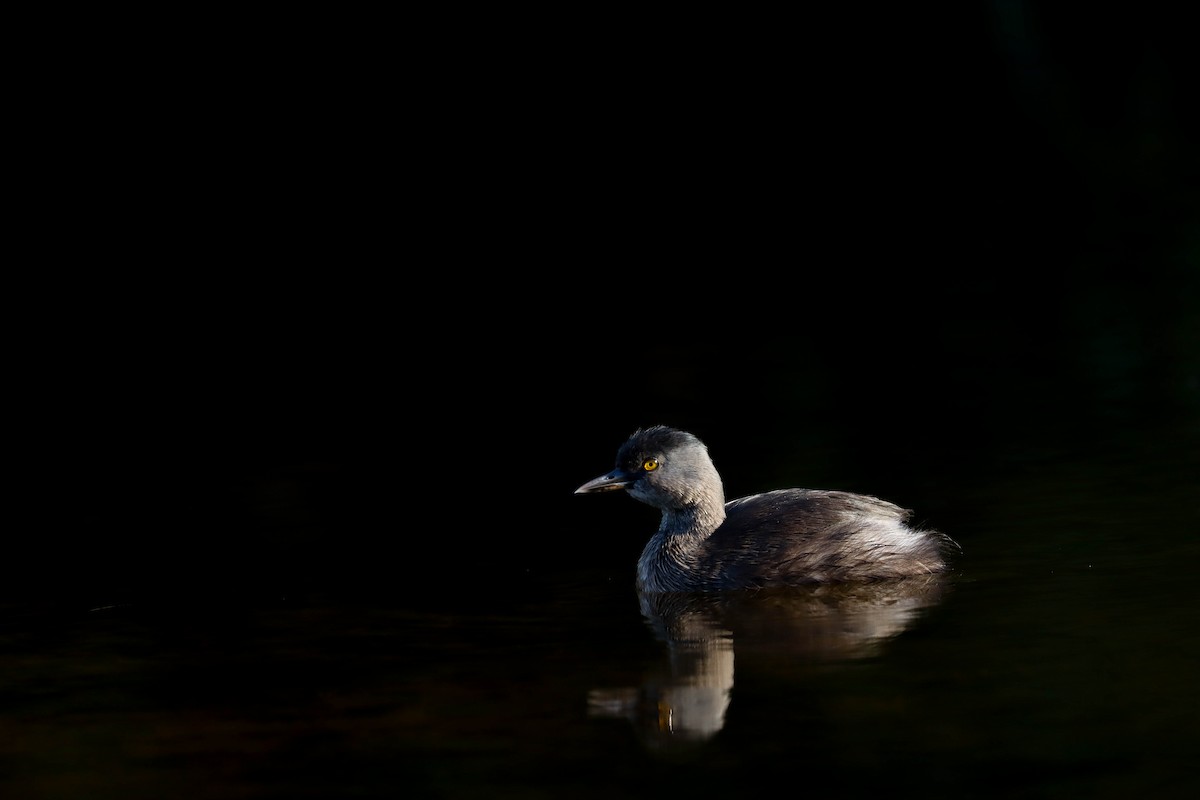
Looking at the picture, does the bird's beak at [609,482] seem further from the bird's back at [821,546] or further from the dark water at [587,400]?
the bird's back at [821,546]

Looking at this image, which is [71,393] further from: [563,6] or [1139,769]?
[563,6]

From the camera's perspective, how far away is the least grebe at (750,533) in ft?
29.3

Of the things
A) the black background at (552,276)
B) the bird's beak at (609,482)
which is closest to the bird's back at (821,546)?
the bird's beak at (609,482)

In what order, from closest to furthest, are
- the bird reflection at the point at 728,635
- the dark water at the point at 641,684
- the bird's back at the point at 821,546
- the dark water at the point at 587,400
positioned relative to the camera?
1. the dark water at the point at 641,684
2. the dark water at the point at 587,400
3. the bird reflection at the point at 728,635
4. the bird's back at the point at 821,546

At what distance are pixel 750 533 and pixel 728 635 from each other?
1.12 m

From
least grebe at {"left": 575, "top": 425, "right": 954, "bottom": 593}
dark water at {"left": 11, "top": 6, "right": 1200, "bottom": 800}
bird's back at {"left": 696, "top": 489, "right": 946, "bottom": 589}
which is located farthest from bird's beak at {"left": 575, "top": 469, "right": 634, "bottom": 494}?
bird's back at {"left": 696, "top": 489, "right": 946, "bottom": 589}

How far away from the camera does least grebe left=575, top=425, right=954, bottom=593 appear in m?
8.92

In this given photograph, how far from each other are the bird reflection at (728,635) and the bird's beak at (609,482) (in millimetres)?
754

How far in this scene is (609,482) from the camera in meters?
9.56

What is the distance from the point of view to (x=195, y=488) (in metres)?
11.6

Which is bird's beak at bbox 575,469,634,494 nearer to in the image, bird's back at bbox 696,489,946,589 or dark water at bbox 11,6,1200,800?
dark water at bbox 11,6,1200,800

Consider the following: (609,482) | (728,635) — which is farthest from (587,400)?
(728,635)

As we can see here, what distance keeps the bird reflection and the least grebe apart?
0.26 feet

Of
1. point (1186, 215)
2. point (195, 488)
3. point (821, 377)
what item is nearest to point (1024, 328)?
point (821, 377)
